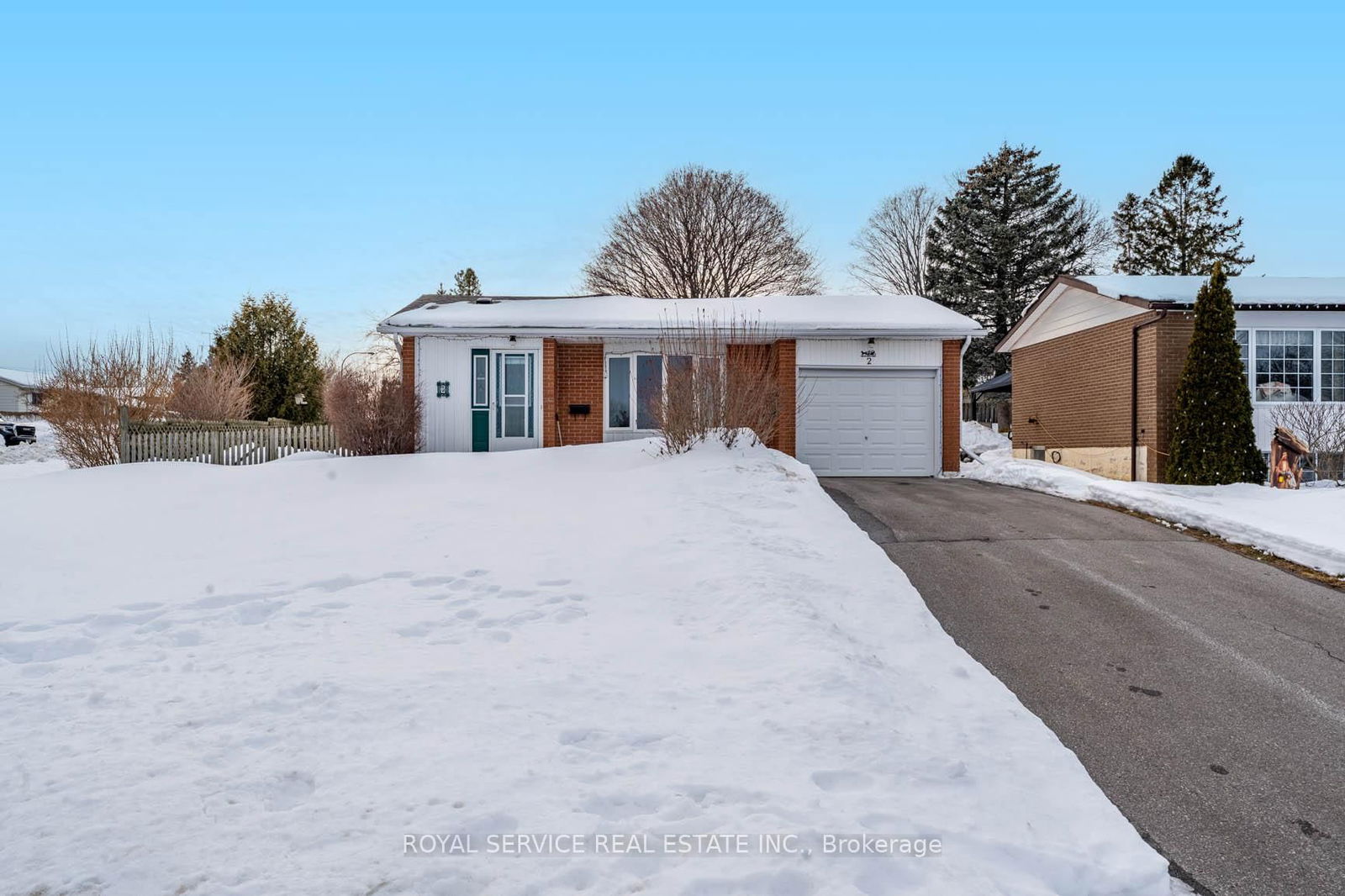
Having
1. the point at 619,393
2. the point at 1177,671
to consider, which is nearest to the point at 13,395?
the point at 619,393

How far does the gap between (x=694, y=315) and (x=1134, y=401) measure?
9.80 m

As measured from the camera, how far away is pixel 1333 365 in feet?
45.3

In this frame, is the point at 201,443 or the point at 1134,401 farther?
the point at 1134,401

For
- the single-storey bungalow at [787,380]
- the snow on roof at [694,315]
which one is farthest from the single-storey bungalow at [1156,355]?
the single-storey bungalow at [787,380]

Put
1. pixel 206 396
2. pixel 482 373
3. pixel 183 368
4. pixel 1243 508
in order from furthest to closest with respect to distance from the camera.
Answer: pixel 183 368
pixel 206 396
pixel 482 373
pixel 1243 508

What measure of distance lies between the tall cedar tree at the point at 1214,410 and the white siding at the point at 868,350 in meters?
4.26

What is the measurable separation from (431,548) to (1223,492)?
1194cm

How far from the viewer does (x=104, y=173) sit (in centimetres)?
1362

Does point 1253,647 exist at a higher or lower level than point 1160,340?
lower

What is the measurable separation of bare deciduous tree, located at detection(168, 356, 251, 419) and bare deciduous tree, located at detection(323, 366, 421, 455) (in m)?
5.87

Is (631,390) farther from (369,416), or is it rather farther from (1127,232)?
(1127,232)

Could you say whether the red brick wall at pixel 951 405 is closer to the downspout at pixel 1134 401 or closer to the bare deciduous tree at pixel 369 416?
the downspout at pixel 1134 401

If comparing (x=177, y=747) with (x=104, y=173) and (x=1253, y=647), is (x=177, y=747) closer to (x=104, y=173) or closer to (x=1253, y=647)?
(x=1253, y=647)

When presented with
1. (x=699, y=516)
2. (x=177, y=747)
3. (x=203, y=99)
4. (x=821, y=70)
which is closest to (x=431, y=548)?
(x=699, y=516)
